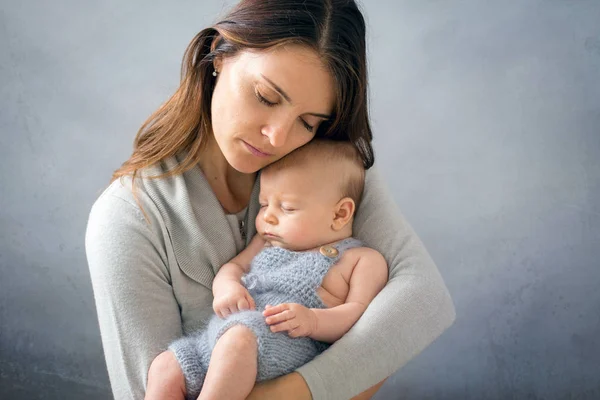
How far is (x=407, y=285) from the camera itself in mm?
1661

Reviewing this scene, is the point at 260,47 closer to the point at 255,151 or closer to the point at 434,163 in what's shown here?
the point at 255,151

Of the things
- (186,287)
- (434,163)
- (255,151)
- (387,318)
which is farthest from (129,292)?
(434,163)

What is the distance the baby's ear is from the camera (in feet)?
5.93

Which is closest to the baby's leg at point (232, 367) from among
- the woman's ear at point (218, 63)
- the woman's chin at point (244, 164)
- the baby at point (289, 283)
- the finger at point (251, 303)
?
the baby at point (289, 283)

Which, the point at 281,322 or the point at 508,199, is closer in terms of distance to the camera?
the point at 281,322

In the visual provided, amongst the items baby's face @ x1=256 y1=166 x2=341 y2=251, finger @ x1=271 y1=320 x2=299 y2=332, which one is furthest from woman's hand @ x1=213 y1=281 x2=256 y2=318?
baby's face @ x1=256 y1=166 x2=341 y2=251

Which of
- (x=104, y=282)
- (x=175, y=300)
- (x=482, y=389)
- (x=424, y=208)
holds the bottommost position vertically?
(x=482, y=389)

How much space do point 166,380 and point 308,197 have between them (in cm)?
55

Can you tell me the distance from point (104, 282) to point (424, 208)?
5.60 ft

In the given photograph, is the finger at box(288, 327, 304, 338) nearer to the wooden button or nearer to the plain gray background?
the wooden button

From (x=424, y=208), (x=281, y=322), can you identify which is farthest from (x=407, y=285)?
(x=424, y=208)

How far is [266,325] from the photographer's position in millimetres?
1495

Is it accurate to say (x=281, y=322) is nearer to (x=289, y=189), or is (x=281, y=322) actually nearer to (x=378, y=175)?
(x=289, y=189)

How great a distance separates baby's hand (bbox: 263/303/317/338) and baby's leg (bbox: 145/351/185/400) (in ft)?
0.72
